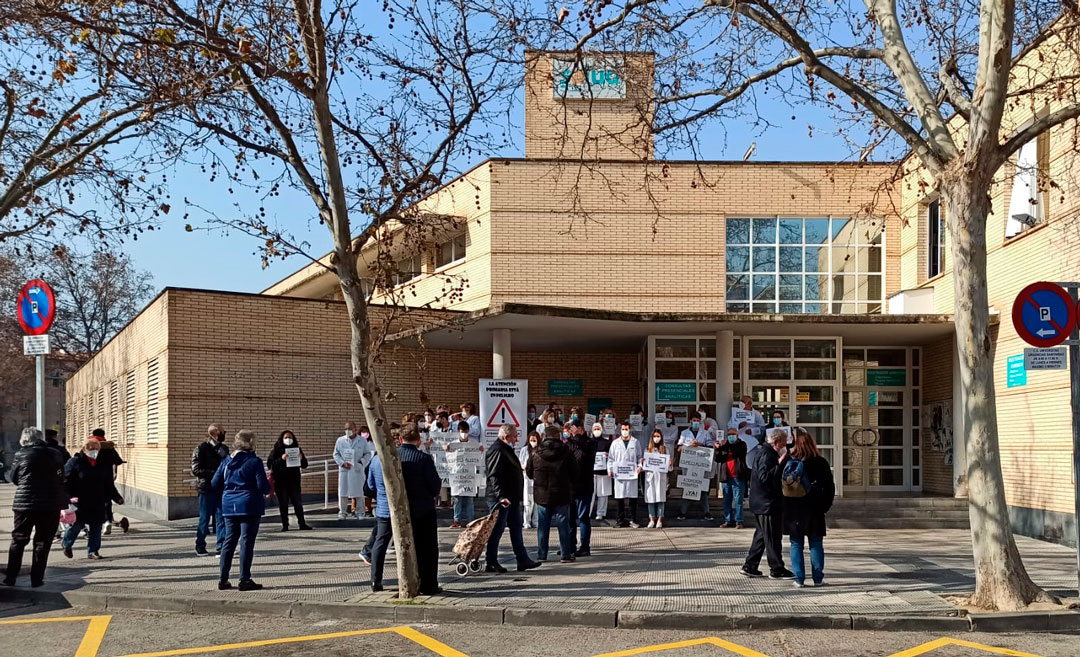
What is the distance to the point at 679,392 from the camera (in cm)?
2114

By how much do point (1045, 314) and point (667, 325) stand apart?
9.91 metres

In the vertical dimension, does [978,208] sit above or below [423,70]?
below

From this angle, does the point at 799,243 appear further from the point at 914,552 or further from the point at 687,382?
the point at 914,552

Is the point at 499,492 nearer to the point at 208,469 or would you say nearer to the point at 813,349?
the point at 208,469

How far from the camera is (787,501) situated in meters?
10.9

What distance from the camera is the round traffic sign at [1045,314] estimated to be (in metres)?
10.2

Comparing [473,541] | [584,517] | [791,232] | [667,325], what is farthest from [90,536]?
[791,232]

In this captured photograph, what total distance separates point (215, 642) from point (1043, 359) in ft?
28.1

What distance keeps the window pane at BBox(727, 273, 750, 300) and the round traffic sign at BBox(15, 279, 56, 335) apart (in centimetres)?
1539

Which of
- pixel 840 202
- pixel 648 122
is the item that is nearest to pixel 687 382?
pixel 840 202

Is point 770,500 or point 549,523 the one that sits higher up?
point 770,500

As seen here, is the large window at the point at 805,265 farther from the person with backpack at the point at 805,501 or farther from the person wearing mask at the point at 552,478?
the person with backpack at the point at 805,501

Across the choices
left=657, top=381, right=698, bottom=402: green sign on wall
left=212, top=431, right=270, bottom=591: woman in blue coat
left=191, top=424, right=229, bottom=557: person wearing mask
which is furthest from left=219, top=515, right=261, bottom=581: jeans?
left=657, top=381, right=698, bottom=402: green sign on wall

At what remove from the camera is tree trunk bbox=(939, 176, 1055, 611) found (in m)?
9.70
